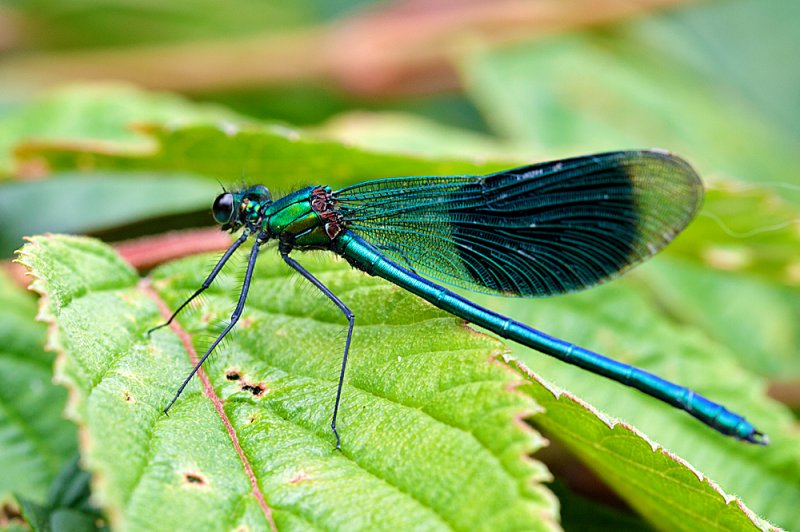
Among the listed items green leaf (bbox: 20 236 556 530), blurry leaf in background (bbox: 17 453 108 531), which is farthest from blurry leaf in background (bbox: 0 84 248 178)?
blurry leaf in background (bbox: 17 453 108 531)

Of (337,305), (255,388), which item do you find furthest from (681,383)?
(255,388)

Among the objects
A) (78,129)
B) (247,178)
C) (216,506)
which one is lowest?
(216,506)

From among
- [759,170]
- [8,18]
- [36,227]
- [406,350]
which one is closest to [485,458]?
[406,350]

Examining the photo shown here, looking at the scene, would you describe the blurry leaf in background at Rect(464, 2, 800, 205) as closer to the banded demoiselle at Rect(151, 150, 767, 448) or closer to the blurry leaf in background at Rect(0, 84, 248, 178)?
the banded demoiselle at Rect(151, 150, 767, 448)

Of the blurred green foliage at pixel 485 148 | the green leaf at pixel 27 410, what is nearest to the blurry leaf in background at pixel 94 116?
the blurred green foliage at pixel 485 148

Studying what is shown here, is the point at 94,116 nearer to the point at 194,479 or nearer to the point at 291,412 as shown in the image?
the point at 291,412

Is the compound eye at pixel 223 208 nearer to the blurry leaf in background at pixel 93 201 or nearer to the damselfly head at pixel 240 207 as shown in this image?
the damselfly head at pixel 240 207

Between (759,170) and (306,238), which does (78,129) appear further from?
(759,170)
